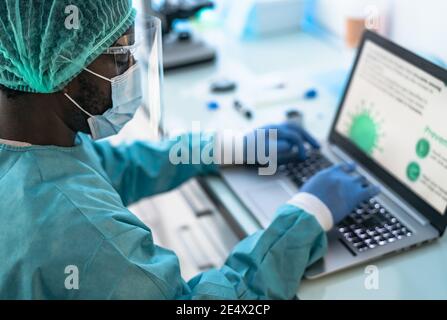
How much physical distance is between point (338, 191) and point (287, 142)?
9.5 inches

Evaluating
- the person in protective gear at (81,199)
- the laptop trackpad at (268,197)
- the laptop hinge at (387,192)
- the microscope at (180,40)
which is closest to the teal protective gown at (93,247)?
the person in protective gear at (81,199)

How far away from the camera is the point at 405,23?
5.07ft

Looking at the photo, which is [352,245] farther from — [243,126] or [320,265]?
[243,126]

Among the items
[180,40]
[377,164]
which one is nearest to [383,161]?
[377,164]

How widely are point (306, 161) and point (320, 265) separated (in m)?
0.34

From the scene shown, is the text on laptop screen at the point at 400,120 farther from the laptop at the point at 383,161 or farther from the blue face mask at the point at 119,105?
the blue face mask at the point at 119,105

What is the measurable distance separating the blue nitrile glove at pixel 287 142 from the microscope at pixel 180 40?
1.77 ft

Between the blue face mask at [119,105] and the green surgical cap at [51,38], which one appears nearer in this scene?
the green surgical cap at [51,38]

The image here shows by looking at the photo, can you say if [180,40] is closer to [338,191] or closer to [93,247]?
[338,191]

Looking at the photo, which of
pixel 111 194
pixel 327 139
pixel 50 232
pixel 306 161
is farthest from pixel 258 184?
pixel 50 232

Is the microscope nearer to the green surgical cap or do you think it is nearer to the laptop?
the laptop

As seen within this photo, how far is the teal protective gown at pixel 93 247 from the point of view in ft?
2.83

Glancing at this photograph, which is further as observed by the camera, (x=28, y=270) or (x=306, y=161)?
(x=306, y=161)

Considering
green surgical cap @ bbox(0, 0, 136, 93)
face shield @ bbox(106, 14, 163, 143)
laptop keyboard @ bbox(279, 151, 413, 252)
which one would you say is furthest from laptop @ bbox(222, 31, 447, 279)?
green surgical cap @ bbox(0, 0, 136, 93)
